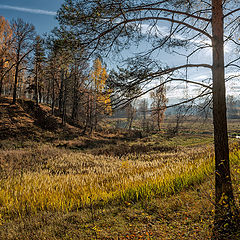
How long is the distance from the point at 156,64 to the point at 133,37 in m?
1.08

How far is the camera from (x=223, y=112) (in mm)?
2967

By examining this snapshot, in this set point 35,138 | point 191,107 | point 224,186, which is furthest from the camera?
point 35,138

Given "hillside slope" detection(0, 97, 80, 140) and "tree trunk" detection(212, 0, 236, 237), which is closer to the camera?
"tree trunk" detection(212, 0, 236, 237)

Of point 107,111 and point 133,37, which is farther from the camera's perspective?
point 133,37

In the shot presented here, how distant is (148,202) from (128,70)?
2925 mm

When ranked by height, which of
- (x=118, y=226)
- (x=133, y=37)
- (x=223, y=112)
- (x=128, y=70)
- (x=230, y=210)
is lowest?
(x=118, y=226)

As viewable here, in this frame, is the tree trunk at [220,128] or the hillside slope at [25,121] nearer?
the tree trunk at [220,128]

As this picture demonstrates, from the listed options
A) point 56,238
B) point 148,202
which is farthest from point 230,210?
point 56,238

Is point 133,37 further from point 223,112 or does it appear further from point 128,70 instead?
point 223,112

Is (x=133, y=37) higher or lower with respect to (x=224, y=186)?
higher

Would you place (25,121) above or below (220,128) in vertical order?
above

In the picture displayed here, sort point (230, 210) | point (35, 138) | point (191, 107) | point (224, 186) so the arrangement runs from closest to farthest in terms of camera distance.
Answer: point (230, 210) < point (224, 186) < point (191, 107) < point (35, 138)

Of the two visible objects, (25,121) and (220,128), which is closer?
(220,128)

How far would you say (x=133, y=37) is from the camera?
4.02 metres
